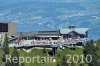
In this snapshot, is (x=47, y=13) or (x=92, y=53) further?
(x=47, y=13)

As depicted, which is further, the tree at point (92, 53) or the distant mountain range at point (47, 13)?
the distant mountain range at point (47, 13)

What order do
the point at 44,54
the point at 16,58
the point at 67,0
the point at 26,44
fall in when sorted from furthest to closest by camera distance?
1. the point at 67,0
2. the point at 26,44
3. the point at 44,54
4. the point at 16,58

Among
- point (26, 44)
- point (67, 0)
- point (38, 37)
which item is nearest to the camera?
point (26, 44)

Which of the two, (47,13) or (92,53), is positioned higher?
(92,53)

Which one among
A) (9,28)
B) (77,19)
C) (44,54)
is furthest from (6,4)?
(44,54)

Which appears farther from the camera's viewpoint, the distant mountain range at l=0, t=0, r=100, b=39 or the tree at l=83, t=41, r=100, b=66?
the distant mountain range at l=0, t=0, r=100, b=39

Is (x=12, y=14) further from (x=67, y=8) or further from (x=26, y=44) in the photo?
(x=26, y=44)

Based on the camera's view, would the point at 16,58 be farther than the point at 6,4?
No

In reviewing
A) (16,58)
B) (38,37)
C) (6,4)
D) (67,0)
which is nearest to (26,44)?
(38,37)

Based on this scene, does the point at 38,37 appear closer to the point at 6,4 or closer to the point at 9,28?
the point at 9,28
